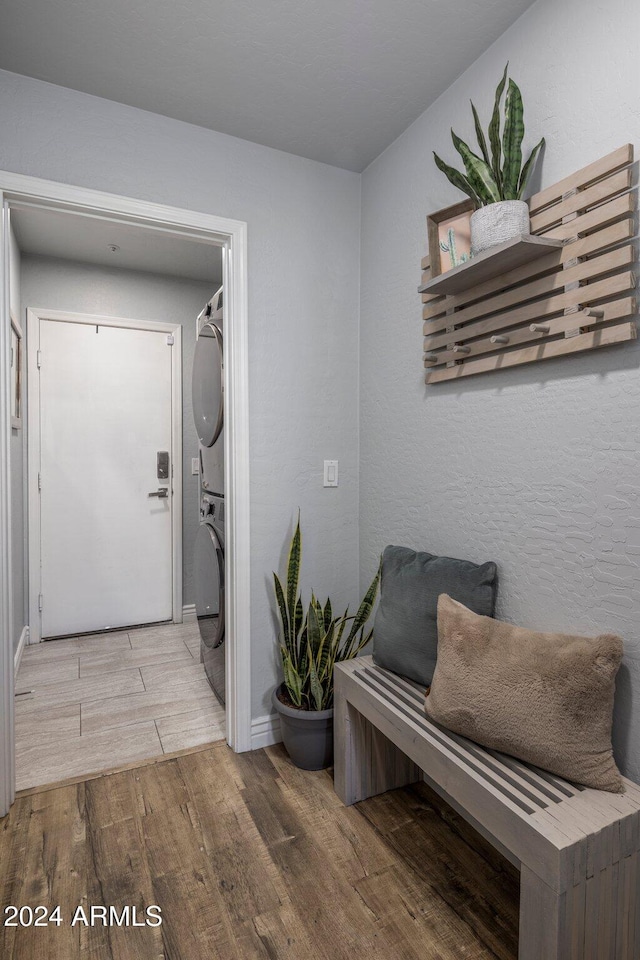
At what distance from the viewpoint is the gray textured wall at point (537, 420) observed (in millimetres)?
1222

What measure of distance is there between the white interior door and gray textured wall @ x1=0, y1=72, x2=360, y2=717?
69.8 inches

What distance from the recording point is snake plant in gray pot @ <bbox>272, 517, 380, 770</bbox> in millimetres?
1938

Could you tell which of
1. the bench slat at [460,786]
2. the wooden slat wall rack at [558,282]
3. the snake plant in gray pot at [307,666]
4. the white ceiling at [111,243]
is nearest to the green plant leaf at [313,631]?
the snake plant in gray pot at [307,666]

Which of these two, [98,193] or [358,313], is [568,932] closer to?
[358,313]

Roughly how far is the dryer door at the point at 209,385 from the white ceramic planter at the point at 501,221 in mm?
1223

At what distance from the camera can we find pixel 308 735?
6.39 feet

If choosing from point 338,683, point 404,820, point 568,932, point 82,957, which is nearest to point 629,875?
point 568,932

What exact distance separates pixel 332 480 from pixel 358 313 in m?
0.76

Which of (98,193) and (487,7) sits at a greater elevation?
(487,7)

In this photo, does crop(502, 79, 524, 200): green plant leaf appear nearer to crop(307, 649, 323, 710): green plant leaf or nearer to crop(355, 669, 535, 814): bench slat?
crop(355, 669, 535, 814): bench slat

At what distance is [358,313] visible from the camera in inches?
91.4

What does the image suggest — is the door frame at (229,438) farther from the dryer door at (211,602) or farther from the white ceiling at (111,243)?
the white ceiling at (111,243)

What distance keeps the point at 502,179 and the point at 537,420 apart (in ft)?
2.16

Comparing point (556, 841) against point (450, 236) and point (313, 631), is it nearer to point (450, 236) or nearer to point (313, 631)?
point (313, 631)
